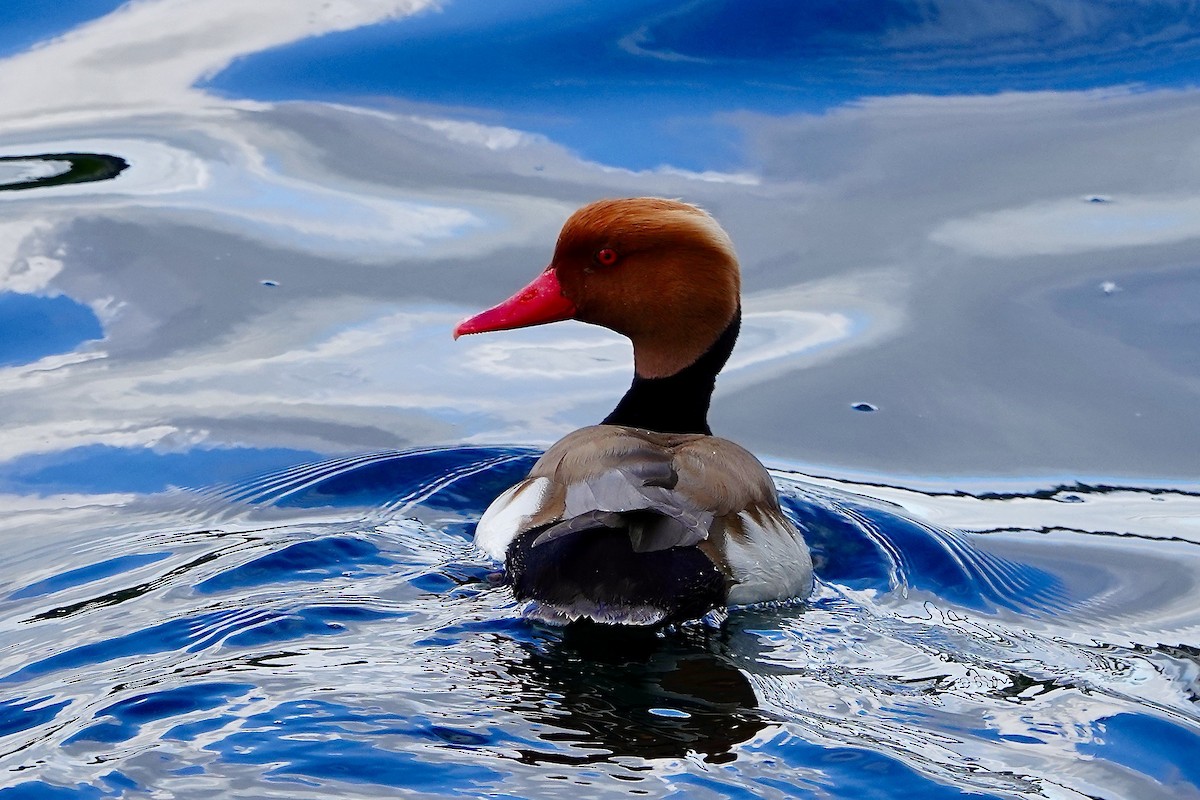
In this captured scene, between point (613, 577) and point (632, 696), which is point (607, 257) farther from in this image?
point (632, 696)

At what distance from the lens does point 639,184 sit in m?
7.43

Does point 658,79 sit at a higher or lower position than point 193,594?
higher

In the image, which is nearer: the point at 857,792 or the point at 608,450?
the point at 857,792

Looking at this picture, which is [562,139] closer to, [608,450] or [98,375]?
[98,375]

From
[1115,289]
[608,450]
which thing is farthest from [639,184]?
[608,450]

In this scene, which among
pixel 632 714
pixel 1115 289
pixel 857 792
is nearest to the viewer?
pixel 857 792

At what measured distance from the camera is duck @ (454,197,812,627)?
169 inches

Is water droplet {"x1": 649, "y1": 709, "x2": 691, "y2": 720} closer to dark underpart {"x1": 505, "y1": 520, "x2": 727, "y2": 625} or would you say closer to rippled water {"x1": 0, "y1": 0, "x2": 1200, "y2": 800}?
rippled water {"x1": 0, "y1": 0, "x2": 1200, "y2": 800}

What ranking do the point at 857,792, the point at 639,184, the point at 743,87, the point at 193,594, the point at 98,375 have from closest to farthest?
the point at 857,792, the point at 193,594, the point at 98,375, the point at 639,184, the point at 743,87

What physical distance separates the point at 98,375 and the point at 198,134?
6.72 ft

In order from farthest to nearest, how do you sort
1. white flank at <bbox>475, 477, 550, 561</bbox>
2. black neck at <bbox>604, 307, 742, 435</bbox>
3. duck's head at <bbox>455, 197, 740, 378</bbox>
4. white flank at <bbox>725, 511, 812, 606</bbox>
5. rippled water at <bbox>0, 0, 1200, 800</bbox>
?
black neck at <bbox>604, 307, 742, 435</bbox>
duck's head at <bbox>455, 197, 740, 378</bbox>
white flank at <bbox>475, 477, 550, 561</bbox>
white flank at <bbox>725, 511, 812, 606</bbox>
rippled water at <bbox>0, 0, 1200, 800</bbox>

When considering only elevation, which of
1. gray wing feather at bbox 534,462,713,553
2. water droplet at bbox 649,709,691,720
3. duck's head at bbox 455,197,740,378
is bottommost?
water droplet at bbox 649,709,691,720

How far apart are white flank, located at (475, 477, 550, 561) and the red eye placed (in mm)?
827

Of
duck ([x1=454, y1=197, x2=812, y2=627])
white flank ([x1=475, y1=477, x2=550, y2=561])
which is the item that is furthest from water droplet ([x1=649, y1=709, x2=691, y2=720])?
white flank ([x1=475, y1=477, x2=550, y2=561])
